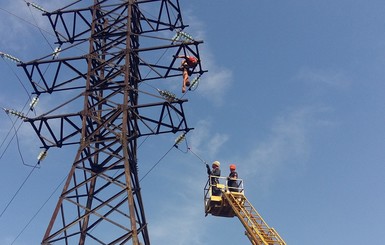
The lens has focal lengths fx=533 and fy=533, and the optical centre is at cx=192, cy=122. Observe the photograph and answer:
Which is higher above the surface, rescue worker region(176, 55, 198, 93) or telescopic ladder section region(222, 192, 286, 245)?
rescue worker region(176, 55, 198, 93)

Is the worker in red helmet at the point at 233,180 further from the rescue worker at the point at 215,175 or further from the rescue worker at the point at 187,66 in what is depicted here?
the rescue worker at the point at 187,66

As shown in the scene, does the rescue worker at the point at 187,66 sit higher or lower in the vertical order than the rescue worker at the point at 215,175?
higher

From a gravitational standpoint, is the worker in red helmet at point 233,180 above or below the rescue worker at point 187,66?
below

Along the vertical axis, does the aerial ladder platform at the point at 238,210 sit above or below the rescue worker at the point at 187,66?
below

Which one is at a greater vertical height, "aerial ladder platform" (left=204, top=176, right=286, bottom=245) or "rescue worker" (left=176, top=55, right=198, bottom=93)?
"rescue worker" (left=176, top=55, right=198, bottom=93)

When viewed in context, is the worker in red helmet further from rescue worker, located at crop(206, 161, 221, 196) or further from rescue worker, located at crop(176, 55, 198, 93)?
rescue worker, located at crop(176, 55, 198, 93)

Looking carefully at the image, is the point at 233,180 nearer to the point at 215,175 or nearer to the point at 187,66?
the point at 215,175

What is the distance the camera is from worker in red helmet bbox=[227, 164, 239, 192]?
996 inches

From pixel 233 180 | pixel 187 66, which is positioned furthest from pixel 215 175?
pixel 187 66

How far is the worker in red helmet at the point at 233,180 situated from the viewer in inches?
996

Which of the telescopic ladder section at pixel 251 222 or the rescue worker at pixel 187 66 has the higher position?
the rescue worker at pixel 187 66

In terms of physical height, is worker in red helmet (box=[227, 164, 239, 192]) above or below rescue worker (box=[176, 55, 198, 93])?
below

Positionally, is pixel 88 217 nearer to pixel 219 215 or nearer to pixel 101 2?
pixel 219 215

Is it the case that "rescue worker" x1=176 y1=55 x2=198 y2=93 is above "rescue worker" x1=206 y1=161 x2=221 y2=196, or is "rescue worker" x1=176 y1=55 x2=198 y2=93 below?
above
